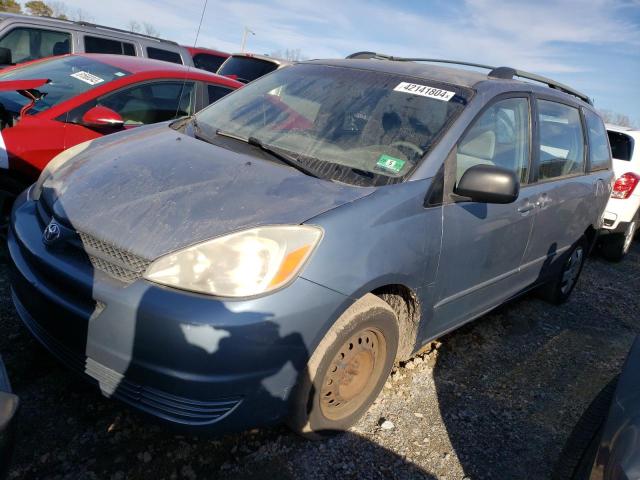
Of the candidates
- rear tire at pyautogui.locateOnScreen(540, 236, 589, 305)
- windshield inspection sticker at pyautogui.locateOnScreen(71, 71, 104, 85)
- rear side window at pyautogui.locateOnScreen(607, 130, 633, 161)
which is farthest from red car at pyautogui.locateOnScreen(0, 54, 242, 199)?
rear side window at pyautogui.locateOnScreen(607, 130, 633, 161)

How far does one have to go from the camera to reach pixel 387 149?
2.56 meters

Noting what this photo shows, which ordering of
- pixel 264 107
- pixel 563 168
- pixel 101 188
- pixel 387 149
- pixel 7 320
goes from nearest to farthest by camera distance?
pixel 101 188 < pixel 387 149 < pixel 7 320 < pixel 264 107 < pixel 563 168

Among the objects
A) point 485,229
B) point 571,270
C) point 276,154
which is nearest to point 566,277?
point 571,270

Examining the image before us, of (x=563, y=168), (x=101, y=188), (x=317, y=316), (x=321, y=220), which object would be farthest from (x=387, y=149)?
(x=563, y=168)

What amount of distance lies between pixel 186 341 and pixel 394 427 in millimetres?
1300

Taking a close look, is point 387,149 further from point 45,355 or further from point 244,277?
point 45,355

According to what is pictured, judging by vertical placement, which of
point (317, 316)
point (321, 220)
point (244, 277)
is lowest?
point (317, 316)

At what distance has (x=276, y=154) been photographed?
254 cm

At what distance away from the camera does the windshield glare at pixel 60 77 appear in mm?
3765

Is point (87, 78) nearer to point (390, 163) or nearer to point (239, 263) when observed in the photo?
point (390, 163)

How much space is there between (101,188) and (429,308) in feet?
5.50

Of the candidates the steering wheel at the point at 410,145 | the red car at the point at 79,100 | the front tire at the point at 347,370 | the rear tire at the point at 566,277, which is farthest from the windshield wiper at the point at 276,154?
the rear tire at the point at 566,277

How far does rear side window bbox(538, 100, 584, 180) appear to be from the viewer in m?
3.43

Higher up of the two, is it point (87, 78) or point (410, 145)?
point (410, 145)
